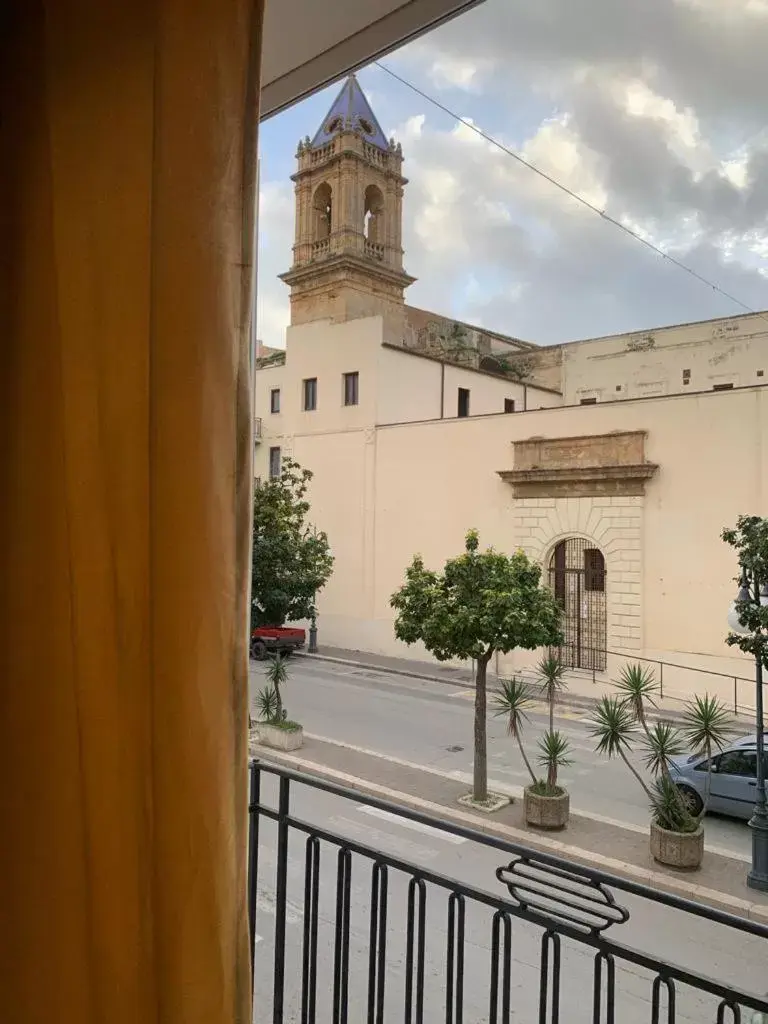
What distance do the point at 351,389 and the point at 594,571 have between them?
14.2 feet

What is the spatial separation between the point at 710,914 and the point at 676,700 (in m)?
7.04

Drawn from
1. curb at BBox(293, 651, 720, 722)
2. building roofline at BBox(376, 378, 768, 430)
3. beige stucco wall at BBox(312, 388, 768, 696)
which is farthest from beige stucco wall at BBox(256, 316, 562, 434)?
curb at BBox(293, 651, 720, 722)

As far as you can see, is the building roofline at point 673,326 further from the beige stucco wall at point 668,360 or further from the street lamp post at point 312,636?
the street lamp post at point 312,636

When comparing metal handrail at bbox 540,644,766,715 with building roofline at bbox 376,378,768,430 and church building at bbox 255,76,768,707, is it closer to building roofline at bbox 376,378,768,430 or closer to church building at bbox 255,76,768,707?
church building at bbox 255,76,768,707

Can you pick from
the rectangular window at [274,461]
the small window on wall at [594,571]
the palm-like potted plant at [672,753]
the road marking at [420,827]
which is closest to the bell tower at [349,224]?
the rectangular window at [274,461]

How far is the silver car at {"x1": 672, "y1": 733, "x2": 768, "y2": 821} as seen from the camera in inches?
169

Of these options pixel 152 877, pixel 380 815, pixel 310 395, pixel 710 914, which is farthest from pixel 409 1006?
pixel 310 395

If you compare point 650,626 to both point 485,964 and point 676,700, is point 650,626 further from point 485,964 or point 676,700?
point 485,964

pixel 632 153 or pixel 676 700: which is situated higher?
pixel 632 153

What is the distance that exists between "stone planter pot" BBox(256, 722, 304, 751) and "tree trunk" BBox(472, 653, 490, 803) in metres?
1.50

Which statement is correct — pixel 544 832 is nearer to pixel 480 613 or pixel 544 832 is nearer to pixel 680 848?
pixel 680 848

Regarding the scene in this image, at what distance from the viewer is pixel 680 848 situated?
3.74 m

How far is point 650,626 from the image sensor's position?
764 cm

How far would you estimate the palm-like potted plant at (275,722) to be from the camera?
5.57 m
